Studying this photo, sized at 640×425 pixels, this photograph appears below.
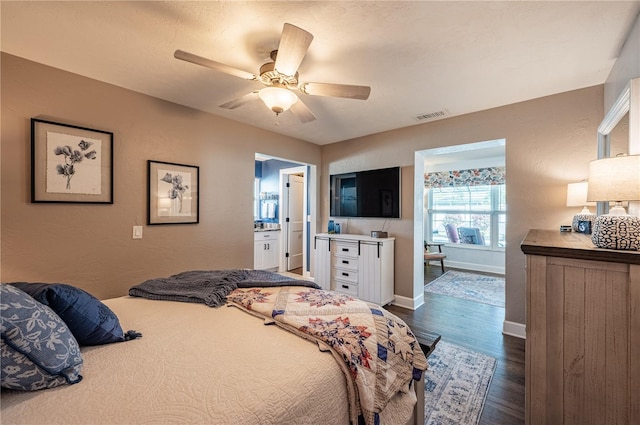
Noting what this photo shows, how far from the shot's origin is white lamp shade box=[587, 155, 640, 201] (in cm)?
120

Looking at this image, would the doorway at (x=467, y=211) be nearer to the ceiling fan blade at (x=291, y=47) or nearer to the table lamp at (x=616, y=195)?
the table lamp at (x=616, y=195)

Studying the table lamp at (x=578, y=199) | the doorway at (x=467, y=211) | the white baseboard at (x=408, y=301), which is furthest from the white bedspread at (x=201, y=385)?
the doorway at (x=467, y=211)

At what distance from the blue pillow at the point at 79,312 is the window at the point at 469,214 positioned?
6127 millimetres

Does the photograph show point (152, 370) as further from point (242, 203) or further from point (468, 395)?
point (242, 203)

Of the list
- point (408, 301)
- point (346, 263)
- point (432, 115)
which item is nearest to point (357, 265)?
point (346, 263)

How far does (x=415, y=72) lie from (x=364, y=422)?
7.70 feet

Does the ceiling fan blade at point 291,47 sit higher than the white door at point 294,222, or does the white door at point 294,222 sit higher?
the ceiling fan blade at point 291,47

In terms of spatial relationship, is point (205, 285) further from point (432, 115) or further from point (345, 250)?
point (432, 115)

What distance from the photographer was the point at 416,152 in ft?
11.4

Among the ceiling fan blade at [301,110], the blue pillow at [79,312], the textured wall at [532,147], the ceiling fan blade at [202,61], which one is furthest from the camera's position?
the textured wall at [532,147]

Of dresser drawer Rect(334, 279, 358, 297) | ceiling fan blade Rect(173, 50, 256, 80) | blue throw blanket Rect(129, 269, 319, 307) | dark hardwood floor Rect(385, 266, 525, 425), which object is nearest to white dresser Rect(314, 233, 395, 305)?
dresser drawer Rect(334, 279, 358, 297)

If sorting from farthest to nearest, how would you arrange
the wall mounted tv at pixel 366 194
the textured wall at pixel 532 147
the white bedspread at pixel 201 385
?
the wall mounted tv at pixel 366 194 → the textured wall at pixel 532 147 → the white bedspread at pixel 201 385

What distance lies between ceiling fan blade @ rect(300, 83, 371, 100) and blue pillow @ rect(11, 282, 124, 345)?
5.53 ft

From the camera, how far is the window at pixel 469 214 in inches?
215
